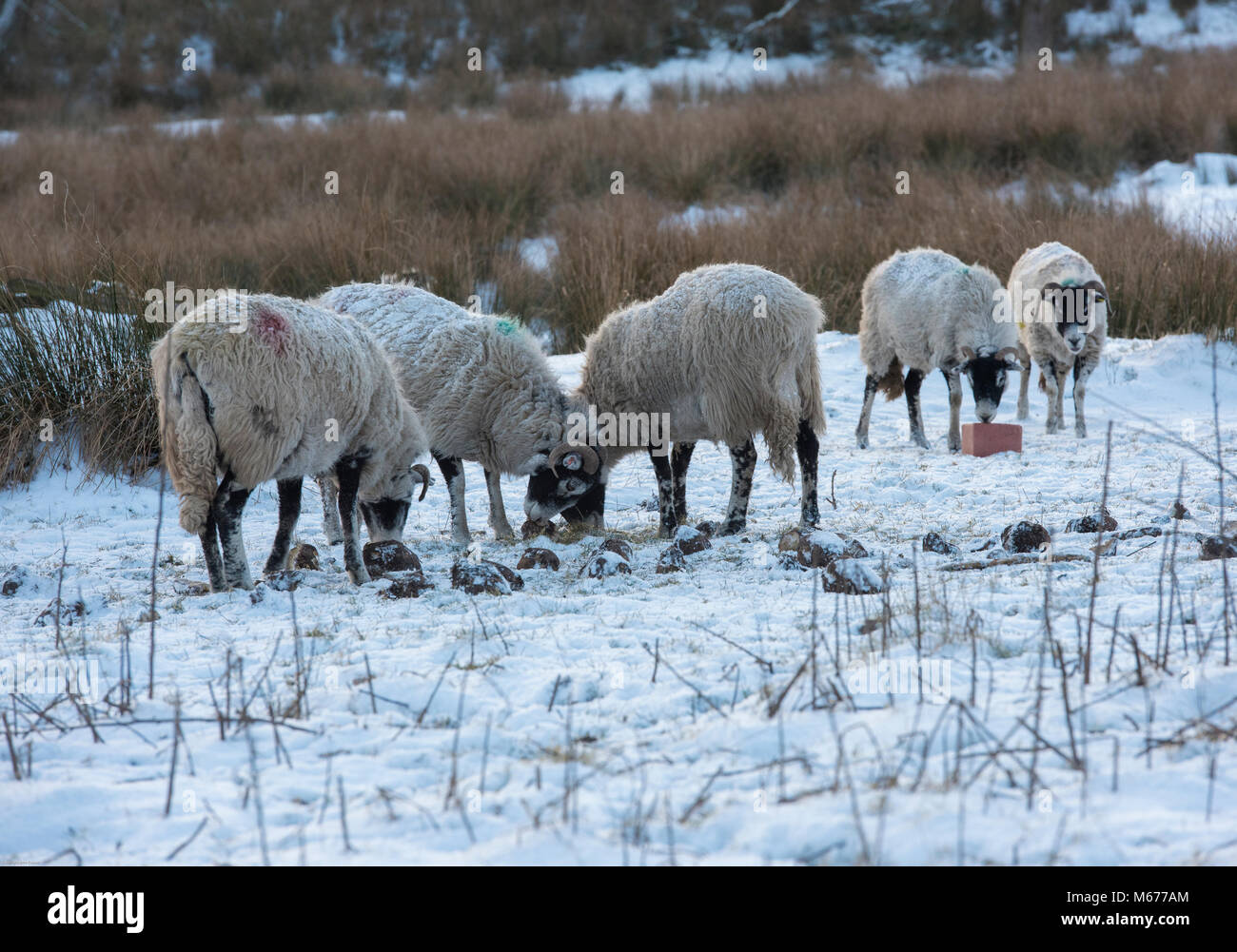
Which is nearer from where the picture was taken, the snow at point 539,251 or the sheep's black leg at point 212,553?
the sheep's black leg at point 212,553

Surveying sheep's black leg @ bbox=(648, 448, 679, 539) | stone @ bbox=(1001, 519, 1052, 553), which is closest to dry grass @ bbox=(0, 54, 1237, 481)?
sheep's black leg @ bbox=(648, 448, 679, 539)

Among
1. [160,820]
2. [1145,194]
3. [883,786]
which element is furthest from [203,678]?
[1145,194]

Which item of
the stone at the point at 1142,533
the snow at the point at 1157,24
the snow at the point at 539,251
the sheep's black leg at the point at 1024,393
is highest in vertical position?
the snow at the point at 1157,24

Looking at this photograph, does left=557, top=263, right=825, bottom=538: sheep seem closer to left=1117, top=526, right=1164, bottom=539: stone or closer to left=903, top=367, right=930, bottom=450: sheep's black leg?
left=1117, top=526, right=1164, bottom=539: stone

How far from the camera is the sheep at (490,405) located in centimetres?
689

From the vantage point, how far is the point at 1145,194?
47.2 ft

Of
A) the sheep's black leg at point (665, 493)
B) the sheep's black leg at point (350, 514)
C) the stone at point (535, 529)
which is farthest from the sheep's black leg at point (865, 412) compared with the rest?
the sheep's black leg at point (350, 514)

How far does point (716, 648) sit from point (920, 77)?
779 inches

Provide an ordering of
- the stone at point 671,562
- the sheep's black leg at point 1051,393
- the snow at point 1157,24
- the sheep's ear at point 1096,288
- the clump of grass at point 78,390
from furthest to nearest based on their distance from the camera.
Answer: the snow at point 1157,24 → the sheep's black leg at point 1051,393 → the sheep's ear at point 1096,288 → the clump of grass at point 78,390 → the stone at point 671,562

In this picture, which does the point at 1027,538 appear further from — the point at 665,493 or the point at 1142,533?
the point at 665,493

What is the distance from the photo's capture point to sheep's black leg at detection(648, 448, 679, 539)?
6727mm

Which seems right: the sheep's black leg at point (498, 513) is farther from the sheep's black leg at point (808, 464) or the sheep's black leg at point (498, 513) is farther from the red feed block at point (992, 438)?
the red feed block at point (992, 438)

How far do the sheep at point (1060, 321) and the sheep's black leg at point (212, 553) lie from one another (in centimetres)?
744
